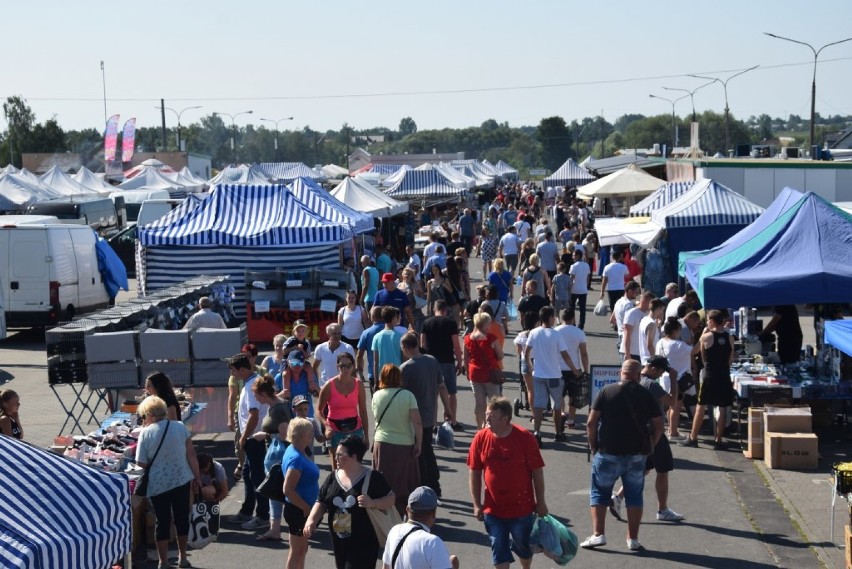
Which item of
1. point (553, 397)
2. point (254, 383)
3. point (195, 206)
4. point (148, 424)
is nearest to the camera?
point (148, 424)

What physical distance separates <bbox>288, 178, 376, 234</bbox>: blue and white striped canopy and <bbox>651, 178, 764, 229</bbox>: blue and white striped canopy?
19.7ft

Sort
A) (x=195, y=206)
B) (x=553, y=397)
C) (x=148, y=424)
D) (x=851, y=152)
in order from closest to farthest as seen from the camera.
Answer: (x=148, y=424), (x=553, y=397), (x=195, y=206), (x=851, y=152)

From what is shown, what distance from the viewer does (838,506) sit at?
35.1 ft

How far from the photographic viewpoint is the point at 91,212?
3544 cm

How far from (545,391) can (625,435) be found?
365cm

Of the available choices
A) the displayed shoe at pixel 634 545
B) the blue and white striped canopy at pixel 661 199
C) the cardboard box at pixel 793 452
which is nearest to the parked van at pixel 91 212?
the blue and white striped canopy at pixel 661 199

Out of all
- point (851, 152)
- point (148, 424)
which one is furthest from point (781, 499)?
point (851, 152)

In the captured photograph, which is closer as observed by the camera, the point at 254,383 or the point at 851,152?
the point at 254,383

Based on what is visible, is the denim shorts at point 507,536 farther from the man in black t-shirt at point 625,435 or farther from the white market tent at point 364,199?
the white market tent at point 364,199

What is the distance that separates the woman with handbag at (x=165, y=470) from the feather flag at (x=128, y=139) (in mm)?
71838

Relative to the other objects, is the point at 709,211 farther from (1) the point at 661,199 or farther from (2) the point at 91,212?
(2) the point at 91,212

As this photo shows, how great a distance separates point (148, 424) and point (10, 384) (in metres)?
9.88

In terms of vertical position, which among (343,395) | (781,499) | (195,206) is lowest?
(781,499)

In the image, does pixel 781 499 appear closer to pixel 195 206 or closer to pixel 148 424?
pixel 148 424
